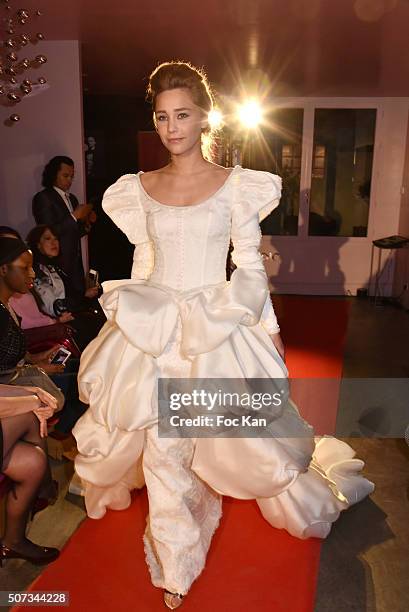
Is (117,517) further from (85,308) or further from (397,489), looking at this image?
(85,308)

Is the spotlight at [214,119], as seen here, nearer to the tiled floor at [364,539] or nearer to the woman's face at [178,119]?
the woman's face at [178,119]

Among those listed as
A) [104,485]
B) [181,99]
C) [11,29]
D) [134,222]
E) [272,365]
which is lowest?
[104,485]

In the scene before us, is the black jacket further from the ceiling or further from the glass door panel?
the glass door panel

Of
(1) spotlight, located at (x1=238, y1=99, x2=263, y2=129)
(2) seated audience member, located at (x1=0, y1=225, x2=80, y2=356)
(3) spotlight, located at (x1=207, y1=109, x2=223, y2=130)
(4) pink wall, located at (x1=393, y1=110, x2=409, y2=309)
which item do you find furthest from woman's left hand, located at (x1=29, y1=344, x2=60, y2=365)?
(4) pink wall, located at (x1=393, y1=110, x2=409, y2=309)

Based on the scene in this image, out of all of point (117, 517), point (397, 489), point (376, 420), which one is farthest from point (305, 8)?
point (117, 517)

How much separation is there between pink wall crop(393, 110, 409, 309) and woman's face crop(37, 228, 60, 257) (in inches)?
184

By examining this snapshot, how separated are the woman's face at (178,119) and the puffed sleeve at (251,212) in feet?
0.75

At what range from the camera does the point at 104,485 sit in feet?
7.55

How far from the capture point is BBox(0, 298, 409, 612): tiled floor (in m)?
2.10

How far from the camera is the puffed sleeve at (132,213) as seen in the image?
2.14 meters

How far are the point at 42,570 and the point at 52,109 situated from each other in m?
3.96

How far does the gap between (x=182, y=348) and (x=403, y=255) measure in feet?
19.2

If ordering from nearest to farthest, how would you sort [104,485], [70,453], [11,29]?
[104,485] < [70,453] < [11,29]

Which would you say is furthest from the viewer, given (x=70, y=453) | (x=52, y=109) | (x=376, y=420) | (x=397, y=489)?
(x=52, y=109)
